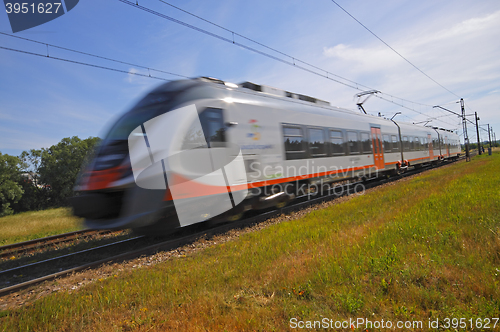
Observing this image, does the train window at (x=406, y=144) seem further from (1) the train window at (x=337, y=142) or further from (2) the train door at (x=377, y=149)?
(1) the train window at (x=337, y=142)

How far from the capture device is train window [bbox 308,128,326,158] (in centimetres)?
971

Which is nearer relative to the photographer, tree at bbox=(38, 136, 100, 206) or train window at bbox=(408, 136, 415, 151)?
train window at bbox=(408, 136, 415, 151)

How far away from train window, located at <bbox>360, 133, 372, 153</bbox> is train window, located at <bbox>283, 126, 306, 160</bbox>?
511 cm

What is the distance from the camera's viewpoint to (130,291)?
391 cm

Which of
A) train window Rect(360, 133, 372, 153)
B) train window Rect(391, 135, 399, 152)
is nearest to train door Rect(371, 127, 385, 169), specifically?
train window Rect(360, 133, 372, 153)

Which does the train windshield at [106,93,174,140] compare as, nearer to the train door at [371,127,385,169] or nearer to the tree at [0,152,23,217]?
the train door at [371,127,385,169]

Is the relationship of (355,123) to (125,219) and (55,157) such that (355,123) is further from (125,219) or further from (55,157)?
(55,157)

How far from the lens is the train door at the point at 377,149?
46.8 feet

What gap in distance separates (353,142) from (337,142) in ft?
5.20

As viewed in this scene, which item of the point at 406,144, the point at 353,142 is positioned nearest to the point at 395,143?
the point at 406,144

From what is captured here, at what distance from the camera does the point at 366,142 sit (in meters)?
13.4

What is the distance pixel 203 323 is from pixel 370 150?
12.8m

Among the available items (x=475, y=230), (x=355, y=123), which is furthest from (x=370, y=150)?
(x=475, y=230)

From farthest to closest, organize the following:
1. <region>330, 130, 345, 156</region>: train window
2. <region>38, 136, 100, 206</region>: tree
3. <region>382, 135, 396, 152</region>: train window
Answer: <region>38, 136, 100, 206</region>: tree, <region>382, 135, 396, 152</region>: train window, <region>330, 130, 345, 156</region>: train window
